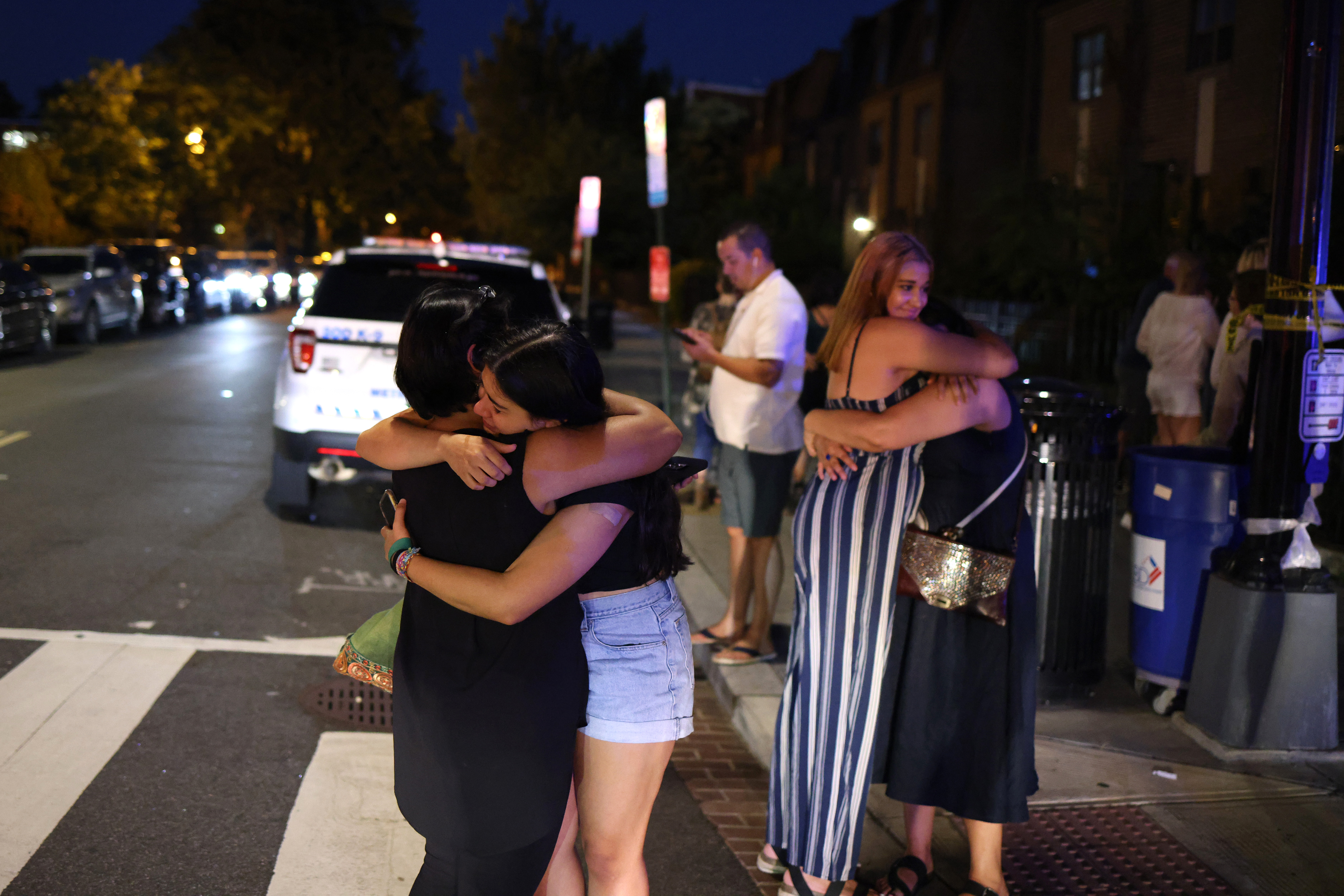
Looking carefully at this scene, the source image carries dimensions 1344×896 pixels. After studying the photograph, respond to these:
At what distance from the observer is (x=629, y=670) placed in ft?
8.80

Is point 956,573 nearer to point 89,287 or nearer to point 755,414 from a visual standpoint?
point 755,414

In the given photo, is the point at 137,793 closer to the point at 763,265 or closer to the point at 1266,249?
the point at 763,265

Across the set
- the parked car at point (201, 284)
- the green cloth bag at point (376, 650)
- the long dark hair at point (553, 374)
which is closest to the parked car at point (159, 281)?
the parked car at point (201, 284)

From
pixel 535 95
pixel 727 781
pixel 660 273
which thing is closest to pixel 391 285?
pixel 660 273

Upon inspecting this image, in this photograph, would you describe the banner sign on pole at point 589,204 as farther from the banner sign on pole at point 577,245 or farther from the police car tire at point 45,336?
the police car tire at point 45,336

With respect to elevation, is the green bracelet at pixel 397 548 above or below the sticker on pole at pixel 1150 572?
above

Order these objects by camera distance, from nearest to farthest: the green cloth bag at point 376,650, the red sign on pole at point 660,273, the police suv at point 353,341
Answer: the green cloth bag at point 376,650 < the police suv at point 353,341 < the red sign on pole at point 660,273

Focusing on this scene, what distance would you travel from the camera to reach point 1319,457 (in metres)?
4.74

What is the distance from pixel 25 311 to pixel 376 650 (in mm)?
18915

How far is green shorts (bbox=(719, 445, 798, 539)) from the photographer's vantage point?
5617 mm

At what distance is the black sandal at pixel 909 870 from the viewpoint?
3.70m

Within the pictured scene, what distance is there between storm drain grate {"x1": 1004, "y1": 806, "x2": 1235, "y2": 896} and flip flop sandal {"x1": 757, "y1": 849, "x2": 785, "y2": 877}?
694 millimetres

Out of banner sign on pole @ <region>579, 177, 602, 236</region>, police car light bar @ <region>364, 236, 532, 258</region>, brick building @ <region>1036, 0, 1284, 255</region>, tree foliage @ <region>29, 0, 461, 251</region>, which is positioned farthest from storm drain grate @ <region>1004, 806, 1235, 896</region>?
tree foliage @ <region>29, 0, 461, 251</region>

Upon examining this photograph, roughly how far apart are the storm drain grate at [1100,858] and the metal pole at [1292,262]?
1158 millimetres
